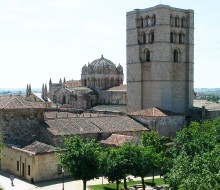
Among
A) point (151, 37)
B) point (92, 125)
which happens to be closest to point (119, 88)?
point (151, 37)

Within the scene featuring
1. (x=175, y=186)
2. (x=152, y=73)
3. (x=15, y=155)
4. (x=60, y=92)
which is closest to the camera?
(x=175, y=186)

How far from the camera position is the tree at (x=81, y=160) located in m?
32.6

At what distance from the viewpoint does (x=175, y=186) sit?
2569 centimetres

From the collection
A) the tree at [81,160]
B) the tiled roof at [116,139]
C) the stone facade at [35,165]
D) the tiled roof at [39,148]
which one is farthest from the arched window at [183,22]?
the tree at [81,160]

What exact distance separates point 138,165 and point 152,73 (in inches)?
986

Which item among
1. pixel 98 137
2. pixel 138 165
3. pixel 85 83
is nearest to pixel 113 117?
pixel 98 137

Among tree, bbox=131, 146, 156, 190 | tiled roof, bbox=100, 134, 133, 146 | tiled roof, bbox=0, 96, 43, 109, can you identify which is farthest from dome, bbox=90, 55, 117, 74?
tree, bbox=131, 146, 156, 190

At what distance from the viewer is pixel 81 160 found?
1282 inches

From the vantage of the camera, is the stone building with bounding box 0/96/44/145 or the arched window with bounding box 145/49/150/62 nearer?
the stone building with bounding box 0/96/44/145

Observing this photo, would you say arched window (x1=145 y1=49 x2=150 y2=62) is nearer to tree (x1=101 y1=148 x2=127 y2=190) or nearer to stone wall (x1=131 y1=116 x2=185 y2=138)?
stone wall (x1=131 y1=116 x2=185 y2=138)

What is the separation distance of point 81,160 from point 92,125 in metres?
16.7

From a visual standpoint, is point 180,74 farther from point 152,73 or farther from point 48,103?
point 48,103

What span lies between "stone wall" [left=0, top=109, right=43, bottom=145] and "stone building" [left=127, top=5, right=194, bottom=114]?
16.9 meters

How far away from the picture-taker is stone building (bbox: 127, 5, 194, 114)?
57.0 metres
